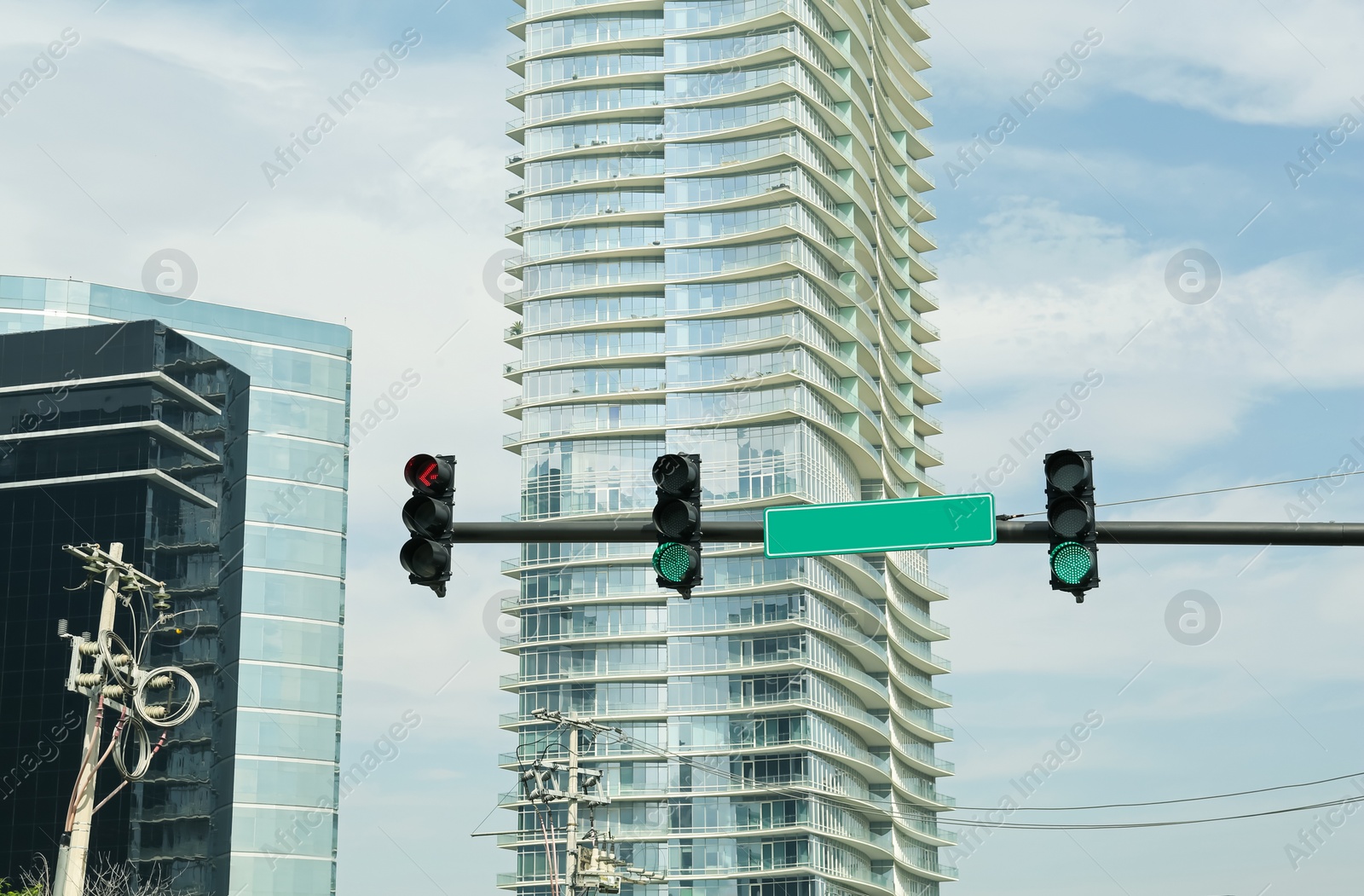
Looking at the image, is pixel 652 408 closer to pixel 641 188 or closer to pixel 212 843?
pixel 641 188

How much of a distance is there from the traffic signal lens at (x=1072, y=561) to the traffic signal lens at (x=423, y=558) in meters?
4.97

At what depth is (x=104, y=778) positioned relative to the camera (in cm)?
11100

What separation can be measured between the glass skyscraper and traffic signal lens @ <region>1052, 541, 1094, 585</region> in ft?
301

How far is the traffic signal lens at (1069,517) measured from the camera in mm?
13094

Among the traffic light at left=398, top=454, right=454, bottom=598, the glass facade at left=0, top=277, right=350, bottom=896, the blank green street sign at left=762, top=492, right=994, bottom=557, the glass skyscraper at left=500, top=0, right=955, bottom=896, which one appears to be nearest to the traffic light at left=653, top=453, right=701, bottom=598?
the blank green street sign at left=762, top=492, right=994, bottom=557

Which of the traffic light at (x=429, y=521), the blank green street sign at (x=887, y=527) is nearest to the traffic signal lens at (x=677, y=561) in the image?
the blank green street sign at (x=887, y=527)

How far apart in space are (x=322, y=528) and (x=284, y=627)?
792 centimetres

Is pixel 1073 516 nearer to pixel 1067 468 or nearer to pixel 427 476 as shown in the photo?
→ pixel 1067 468

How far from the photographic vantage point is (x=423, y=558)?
13.6 metres

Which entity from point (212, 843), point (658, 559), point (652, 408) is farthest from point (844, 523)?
point (212, 843)

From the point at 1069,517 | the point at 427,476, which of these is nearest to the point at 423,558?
the point at 427,476

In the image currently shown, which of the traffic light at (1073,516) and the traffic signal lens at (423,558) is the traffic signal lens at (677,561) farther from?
the traffic light at (1073,516)

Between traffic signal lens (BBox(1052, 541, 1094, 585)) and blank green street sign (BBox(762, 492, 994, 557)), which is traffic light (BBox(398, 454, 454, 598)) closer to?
blank green street sign (BBox(762, 492, 994, 557))

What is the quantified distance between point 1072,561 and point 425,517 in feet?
17.2
